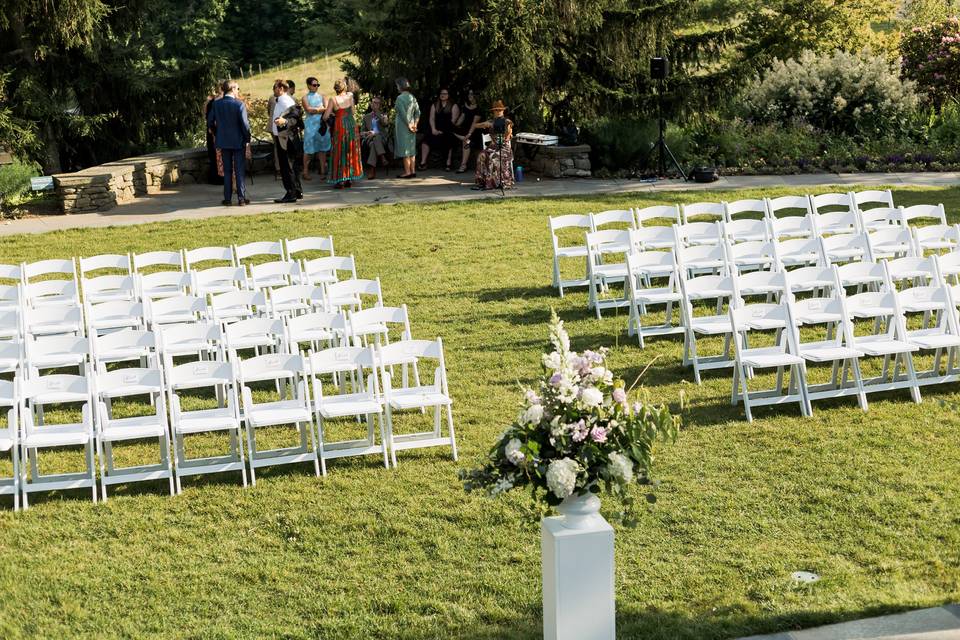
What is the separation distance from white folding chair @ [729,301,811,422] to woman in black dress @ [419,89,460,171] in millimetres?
11280

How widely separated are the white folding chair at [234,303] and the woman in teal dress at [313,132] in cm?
810

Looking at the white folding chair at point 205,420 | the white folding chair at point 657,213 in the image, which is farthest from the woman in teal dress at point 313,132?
the white folding chair at point 205,420

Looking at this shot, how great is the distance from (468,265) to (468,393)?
449cm

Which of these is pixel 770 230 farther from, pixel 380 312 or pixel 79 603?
pixel 79 603

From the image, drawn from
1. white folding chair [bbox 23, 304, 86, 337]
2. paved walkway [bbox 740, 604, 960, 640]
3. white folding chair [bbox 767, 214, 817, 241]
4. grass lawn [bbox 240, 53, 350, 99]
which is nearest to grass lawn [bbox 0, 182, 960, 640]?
paved walkway [bbox 740, 604, 960, 640]

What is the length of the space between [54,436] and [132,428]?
48 centimetres

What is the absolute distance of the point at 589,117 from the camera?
65.3ft

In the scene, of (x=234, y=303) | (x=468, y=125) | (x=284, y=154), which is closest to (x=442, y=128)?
(x=468, y=125)

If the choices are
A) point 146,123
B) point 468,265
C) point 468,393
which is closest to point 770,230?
point 468,265

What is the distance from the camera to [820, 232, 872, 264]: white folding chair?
36.8 feet

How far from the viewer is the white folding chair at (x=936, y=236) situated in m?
11.4

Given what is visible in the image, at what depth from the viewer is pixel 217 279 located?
11023 millimetres

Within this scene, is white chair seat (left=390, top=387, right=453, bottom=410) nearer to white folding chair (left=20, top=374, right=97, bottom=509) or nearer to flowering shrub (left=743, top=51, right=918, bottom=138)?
white folding chair (left=20, top=374, right=97, bottom=509)

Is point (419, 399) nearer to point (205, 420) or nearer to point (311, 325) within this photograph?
point (311, 325)
